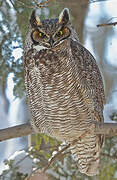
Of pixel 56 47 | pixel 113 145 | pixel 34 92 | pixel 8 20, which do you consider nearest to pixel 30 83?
pixel 34 92

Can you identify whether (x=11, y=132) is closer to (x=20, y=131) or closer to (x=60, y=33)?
(x=20, y=131)

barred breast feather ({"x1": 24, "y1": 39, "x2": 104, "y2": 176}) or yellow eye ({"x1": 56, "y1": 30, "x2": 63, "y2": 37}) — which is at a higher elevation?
yellow eye ({"x1": 56, "y1": 30, "x2": 63, "y2": 37})

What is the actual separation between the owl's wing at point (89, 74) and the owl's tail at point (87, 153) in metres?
0.23

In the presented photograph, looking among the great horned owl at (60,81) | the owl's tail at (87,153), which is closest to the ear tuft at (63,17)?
the great horned owl at (60,81)

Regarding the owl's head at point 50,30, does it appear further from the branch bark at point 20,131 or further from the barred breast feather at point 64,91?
the branch bark at point 20,131

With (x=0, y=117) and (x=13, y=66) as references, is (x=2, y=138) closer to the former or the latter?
(x=13, y=66)

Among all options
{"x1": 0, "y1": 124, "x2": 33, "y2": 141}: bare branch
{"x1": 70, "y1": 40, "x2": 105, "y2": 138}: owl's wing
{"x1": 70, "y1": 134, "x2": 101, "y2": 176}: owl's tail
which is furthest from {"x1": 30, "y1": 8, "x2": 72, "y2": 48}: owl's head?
{"x1": 70, "y1": 134, "x2": 101, "y2": 176}: owl's tail

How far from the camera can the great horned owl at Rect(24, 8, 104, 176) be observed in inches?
88.1

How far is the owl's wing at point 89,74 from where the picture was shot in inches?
95.3

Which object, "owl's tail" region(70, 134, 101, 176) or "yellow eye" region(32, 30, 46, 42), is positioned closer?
"yellow eye" region(32, 30, 46, 42)

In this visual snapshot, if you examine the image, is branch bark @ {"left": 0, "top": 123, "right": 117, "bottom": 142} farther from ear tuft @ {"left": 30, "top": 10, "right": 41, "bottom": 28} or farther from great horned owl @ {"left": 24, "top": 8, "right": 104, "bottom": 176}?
ear tuft @ {"left": 30, "top": 10, "right": 41, "bottom": 28}

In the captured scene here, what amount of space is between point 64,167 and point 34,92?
100 cm

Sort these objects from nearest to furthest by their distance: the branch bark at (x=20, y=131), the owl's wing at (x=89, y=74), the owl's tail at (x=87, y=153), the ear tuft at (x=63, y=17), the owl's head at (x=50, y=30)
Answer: the branch bark at (x=20, y=131) < the owl's head at (x=50, y=30) < the ear tuft at (x=63, y=17) < the owl's wing at (x=89, y=74) < the owl's tail at (x=87, y=153)

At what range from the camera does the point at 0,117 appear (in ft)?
17.8
